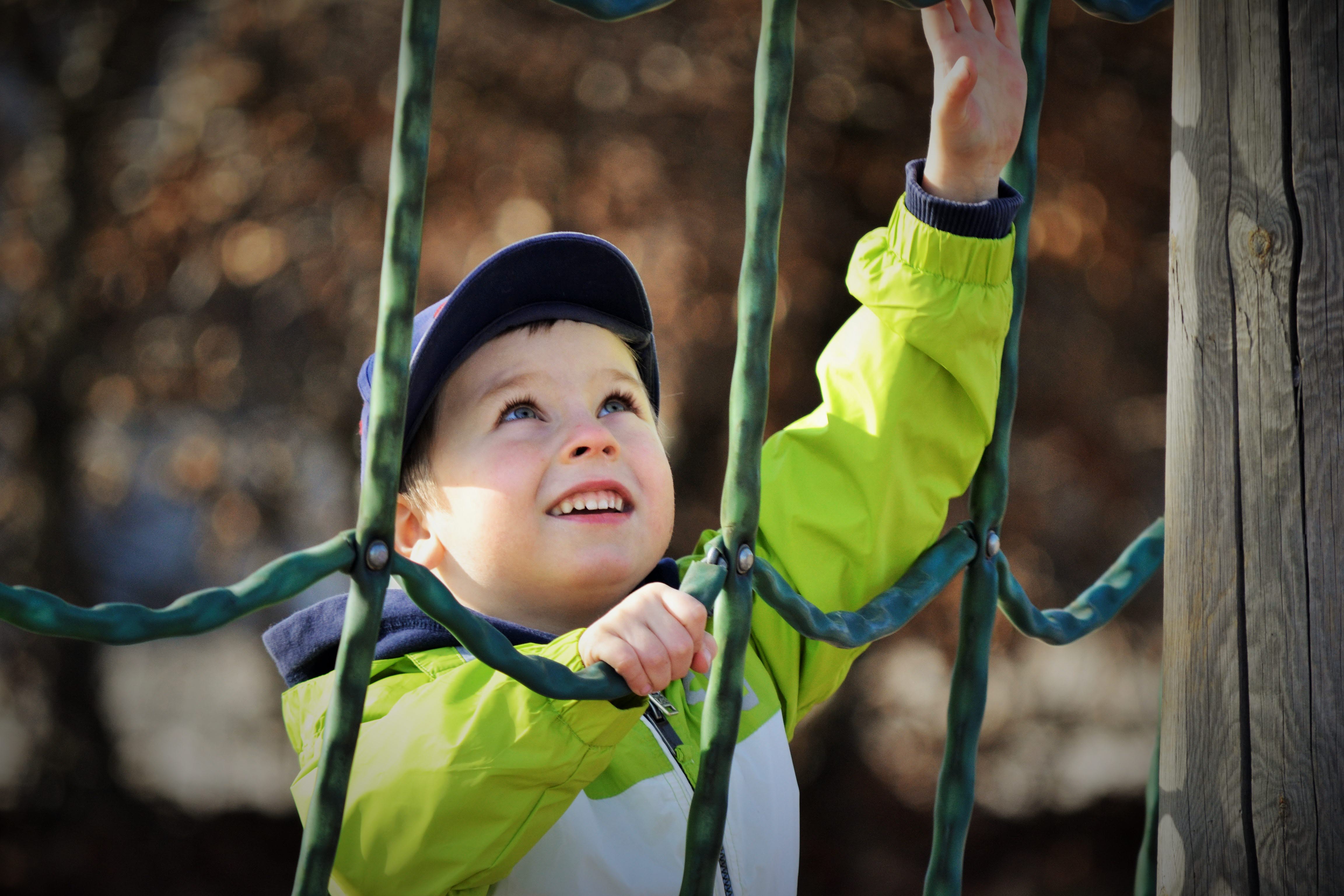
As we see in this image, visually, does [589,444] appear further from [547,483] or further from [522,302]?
[522,302]

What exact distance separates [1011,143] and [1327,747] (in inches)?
19.4

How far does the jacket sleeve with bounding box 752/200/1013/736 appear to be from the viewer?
3.38 feet

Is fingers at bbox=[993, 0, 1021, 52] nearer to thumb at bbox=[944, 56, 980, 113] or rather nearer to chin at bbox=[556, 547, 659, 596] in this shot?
thumb at bbox=[944, 56, 980, 113]

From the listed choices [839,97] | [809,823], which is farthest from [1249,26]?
[809,823]

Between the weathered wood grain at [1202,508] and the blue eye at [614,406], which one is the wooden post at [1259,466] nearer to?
the weathered wood grain at [1202,508]

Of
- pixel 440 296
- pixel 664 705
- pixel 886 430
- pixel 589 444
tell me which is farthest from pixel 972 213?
pixel 440 296

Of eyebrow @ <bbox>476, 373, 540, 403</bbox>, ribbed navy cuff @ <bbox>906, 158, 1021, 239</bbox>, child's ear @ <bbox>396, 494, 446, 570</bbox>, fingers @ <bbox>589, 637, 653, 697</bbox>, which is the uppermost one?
ribbed navy cuff @ <bbox>906, 158, 1021, 239</bbox>

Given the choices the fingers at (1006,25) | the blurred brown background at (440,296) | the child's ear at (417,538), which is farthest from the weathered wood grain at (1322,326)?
the blurred brown background at (440,296)

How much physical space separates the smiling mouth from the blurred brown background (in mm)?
1767

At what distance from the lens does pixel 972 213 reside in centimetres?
98

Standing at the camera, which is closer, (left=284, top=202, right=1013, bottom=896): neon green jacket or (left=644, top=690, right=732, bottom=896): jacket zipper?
(left=284, top=202, right=1013, bottom=896): neon green jacket

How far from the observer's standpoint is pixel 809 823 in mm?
3029

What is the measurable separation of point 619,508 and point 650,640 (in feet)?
1.09

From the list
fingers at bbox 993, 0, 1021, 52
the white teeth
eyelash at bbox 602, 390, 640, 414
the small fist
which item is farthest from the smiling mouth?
fingers at bbox 993, 0, 1021, 52
